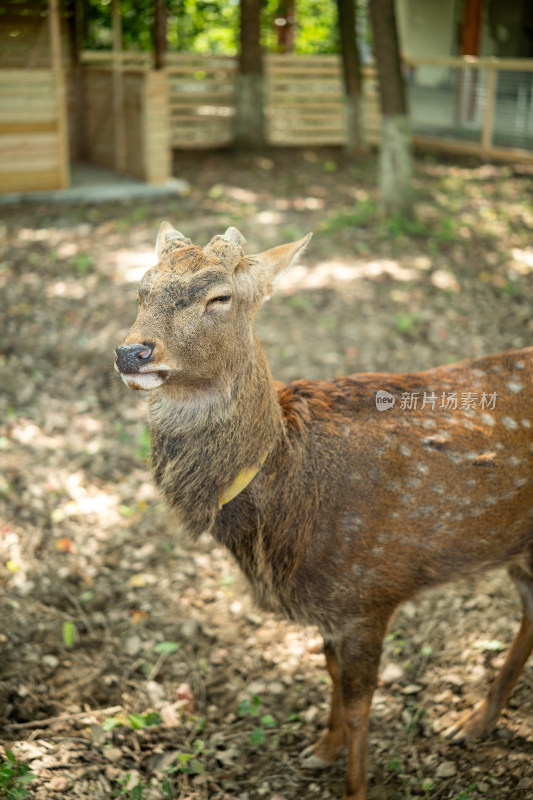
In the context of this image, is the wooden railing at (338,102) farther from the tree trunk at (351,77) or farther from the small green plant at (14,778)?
the small green plant at (14,778)

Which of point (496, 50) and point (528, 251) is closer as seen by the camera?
point (528, 251)

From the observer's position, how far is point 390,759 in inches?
136

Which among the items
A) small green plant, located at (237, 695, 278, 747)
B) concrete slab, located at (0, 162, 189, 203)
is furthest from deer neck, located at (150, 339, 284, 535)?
concrete slab, located at (0, 162, 189, 203)

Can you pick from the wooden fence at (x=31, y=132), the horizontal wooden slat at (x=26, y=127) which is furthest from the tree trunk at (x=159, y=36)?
the horizontal wooden slat at (x=26, y=127)

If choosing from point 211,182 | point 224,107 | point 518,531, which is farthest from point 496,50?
point 518,531

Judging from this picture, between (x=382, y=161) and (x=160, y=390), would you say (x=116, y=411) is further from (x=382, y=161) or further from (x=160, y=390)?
(x=382, y=161)

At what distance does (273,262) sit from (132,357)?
767 millimetres

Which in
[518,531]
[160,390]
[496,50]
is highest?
[496,50]

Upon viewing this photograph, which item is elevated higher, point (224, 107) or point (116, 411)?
point (224, 107)

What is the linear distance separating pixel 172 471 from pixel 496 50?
17.6 metres

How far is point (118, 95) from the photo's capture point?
11.8 metres

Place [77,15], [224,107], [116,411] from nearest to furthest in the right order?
[116,411]
[77,15]
[224,107]

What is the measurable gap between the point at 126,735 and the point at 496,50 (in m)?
17.8

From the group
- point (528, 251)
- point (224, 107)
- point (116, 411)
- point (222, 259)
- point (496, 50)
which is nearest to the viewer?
point (222, 259)
